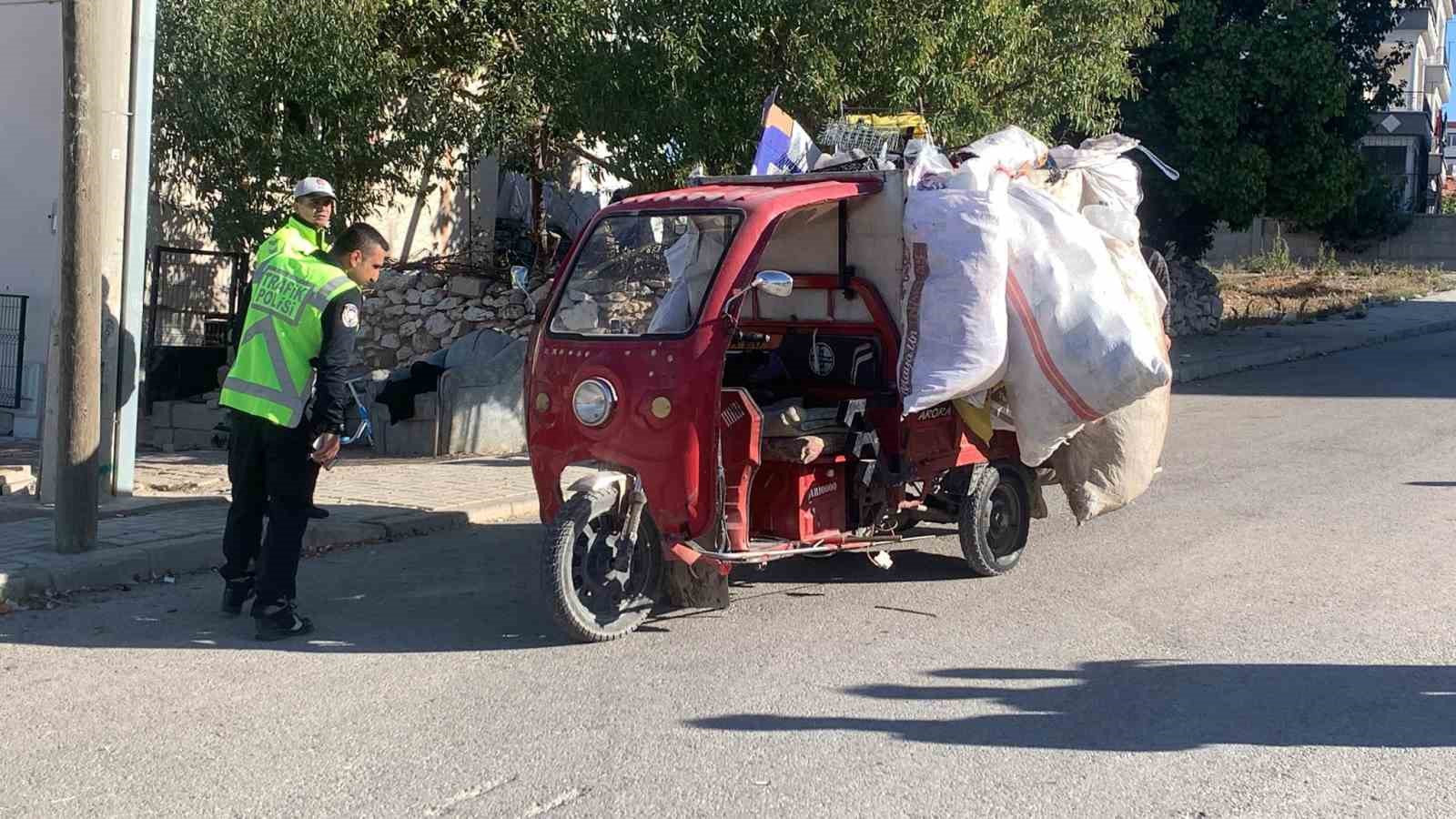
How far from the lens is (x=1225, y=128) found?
1941 cm

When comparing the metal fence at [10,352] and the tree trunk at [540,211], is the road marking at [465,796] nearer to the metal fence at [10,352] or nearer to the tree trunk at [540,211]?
the tree trunk at [540,211]

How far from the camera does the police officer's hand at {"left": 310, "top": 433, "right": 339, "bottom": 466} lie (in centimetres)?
641

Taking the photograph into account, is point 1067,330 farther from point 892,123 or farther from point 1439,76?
point 1439,76

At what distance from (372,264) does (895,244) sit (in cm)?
249

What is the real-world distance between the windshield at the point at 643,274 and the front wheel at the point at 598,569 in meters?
0.82

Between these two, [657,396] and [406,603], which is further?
[406,603]

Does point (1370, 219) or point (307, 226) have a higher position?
point (1370, 219)

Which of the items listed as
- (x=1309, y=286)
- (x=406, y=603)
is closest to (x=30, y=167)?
(x=406, y=603)

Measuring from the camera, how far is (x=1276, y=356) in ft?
65.3

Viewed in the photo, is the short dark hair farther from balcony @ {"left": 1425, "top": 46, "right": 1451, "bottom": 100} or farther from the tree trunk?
balcony @ {"left": 1425, "top": 46, "right": 1451, "bottom": 100}

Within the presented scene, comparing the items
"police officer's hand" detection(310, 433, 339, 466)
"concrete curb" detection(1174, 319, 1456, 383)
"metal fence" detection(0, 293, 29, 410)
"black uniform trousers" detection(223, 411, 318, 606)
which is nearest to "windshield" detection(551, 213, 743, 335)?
"police officer's hand" detection(310, 433, 339, 466)

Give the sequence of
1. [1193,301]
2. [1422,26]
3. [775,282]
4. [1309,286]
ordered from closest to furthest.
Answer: [775,282] → [1193,301] → [1309,286] → [1422,26]

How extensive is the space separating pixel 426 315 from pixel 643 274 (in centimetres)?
806

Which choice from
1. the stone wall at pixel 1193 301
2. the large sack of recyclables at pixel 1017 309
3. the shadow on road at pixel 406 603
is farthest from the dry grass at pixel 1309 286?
the large sack of recyclables at pixel 1017 309
